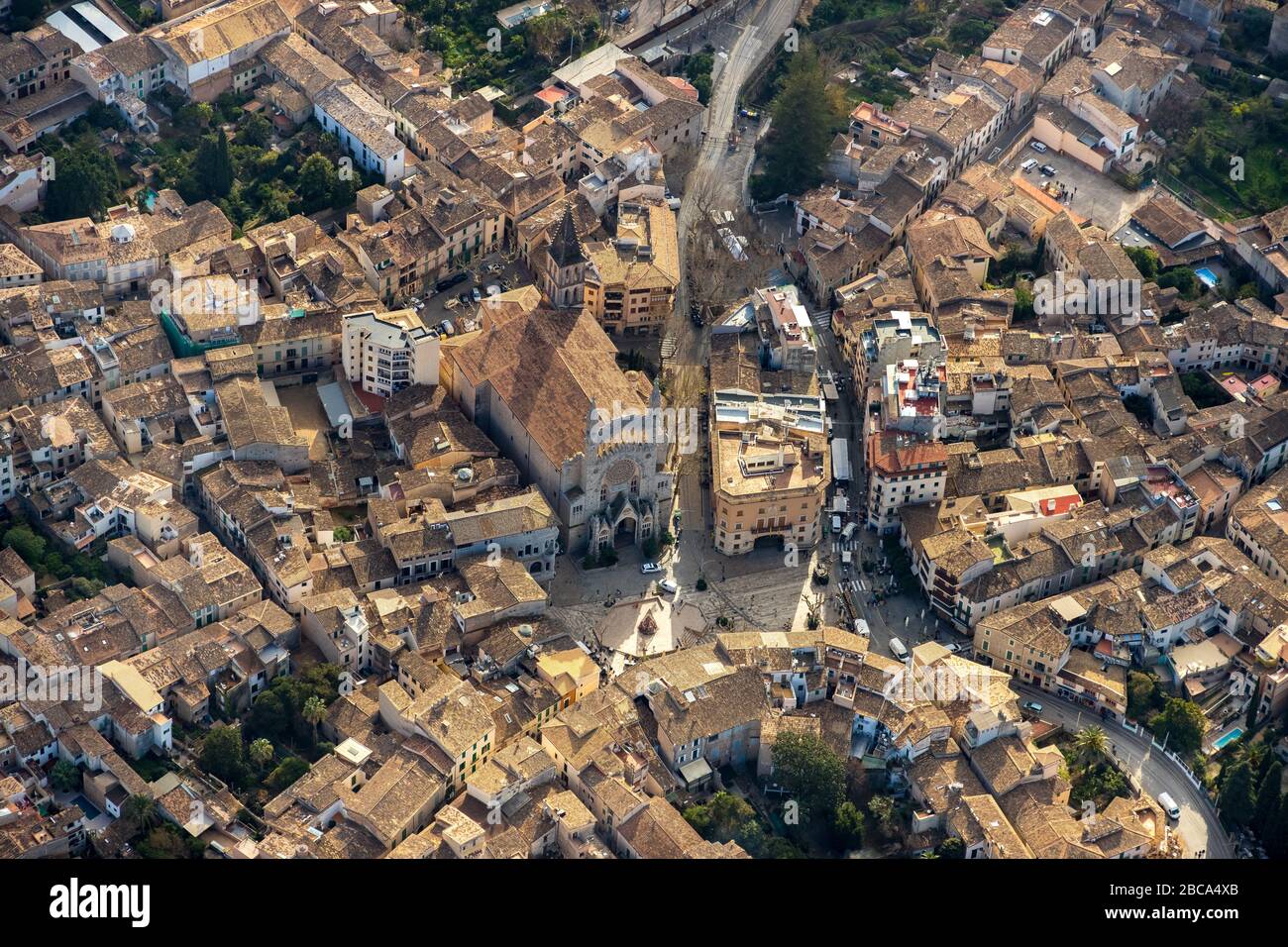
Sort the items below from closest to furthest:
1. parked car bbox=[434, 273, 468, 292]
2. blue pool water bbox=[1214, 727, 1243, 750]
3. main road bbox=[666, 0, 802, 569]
→ blue pool water bbox=[1214, 727, 1243, 750], main road bbox=[666, 0, 802, 569], parked car bbox=[434, 273, 468, 292]

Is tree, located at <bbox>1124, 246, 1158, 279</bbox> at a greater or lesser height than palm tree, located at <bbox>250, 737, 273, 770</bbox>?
greater

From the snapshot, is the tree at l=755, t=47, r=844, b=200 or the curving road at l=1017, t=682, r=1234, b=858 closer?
the curving road at l=1017, t=682, r=1234, b=858

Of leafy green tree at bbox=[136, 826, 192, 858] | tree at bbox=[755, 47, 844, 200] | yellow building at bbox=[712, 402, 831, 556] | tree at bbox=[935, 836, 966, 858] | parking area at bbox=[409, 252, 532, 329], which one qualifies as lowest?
tree at bbox=[935, 836, 966, 858]

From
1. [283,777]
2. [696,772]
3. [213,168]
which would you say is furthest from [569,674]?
[213,168]

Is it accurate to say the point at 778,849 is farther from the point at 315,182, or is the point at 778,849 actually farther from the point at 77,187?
the point at 77,187

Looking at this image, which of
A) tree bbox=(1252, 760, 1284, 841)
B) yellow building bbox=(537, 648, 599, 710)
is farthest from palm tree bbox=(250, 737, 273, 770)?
tree bbox=(1252, 760, 1284, 841)

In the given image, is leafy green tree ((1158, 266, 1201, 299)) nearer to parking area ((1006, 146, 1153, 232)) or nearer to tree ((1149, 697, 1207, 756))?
parking area ((1006, 146, 1153, 232))
